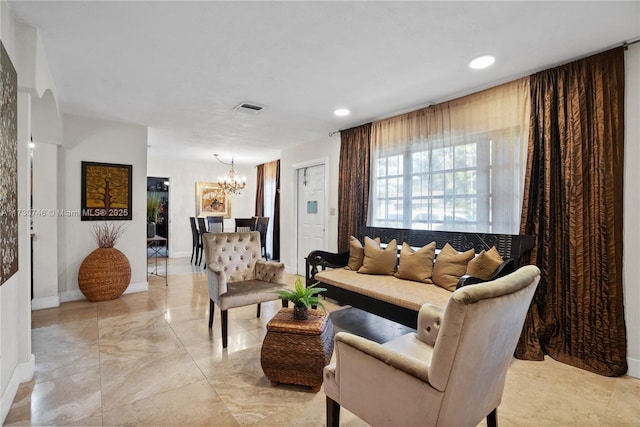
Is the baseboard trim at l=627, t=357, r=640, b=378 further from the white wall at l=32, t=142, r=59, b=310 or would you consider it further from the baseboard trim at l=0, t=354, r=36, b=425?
the white wall at l=32, t=142, r=59, b=310

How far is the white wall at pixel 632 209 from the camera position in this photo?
7.54 ft

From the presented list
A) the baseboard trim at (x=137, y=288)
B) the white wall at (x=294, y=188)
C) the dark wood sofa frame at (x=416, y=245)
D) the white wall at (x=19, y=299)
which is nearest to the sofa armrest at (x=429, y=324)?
the dark wood sofa frame at (x=416, y=245)

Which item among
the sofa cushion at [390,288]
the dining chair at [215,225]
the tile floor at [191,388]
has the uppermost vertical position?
the dining chair at [215,225]

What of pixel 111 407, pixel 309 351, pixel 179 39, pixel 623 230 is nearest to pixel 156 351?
pixel 111 407

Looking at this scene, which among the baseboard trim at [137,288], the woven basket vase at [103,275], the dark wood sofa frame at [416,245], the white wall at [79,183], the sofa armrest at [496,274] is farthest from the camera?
the baseboard trim at [137,288]

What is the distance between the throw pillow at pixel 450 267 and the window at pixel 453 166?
0.43m

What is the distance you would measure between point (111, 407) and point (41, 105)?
291cm

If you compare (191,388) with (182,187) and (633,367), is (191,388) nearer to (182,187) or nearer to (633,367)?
(633,367)

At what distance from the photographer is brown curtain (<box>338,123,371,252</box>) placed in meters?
4.27

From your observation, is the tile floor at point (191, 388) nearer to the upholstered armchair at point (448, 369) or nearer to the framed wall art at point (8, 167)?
the upholstered armchair at point (448, 369)

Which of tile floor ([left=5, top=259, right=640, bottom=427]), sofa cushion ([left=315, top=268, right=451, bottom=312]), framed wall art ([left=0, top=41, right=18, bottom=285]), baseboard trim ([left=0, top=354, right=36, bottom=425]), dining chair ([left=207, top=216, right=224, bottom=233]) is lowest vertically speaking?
tile floor ([left=5, top=259, right=640, bottom=427])

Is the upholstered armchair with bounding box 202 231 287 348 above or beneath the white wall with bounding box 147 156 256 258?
beneath

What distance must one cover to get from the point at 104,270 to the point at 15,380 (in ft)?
7.15

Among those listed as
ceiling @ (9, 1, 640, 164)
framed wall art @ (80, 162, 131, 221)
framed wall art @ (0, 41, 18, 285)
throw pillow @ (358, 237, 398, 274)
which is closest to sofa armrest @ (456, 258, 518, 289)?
throw pillow @ (358, 237, 398, 274)
